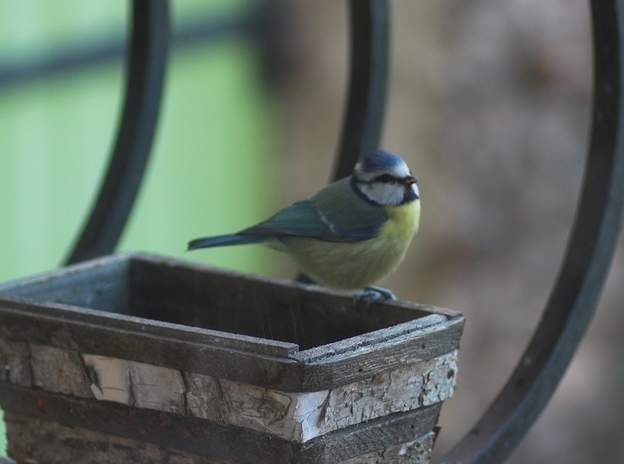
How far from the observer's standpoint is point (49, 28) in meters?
3.65

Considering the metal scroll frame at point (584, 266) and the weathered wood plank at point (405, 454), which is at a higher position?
the metal scroll frame at point (584, 266)

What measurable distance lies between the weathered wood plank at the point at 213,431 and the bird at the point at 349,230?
550 millimetres

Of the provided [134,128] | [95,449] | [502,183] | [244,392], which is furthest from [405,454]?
[502,183]

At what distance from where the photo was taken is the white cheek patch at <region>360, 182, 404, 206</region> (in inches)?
76.2

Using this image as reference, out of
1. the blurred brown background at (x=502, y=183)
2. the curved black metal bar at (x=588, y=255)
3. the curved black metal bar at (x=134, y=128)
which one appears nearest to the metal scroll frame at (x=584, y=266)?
the curved black metal bar at (x=588, y=255)

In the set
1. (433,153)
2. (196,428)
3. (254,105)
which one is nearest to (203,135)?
(254,105)

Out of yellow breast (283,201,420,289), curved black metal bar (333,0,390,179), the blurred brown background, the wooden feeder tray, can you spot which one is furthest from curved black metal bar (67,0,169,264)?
the blurred brown background

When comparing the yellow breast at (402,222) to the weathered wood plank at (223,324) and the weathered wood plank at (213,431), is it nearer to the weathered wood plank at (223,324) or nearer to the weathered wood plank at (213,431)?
the weathered wood plank at (223,324)

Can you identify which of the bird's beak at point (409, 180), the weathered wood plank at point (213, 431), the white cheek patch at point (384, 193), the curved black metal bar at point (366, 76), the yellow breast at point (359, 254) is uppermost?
the curved black metal bar at point (366, 76)

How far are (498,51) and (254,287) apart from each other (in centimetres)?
300

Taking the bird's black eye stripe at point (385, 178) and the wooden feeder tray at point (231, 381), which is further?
the bird's black eye stripe at point (385, 178)

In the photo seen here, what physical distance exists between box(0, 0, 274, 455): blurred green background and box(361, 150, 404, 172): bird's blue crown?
162cm

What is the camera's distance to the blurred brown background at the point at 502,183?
424 cm

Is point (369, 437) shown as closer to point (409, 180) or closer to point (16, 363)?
point (16, 363)
